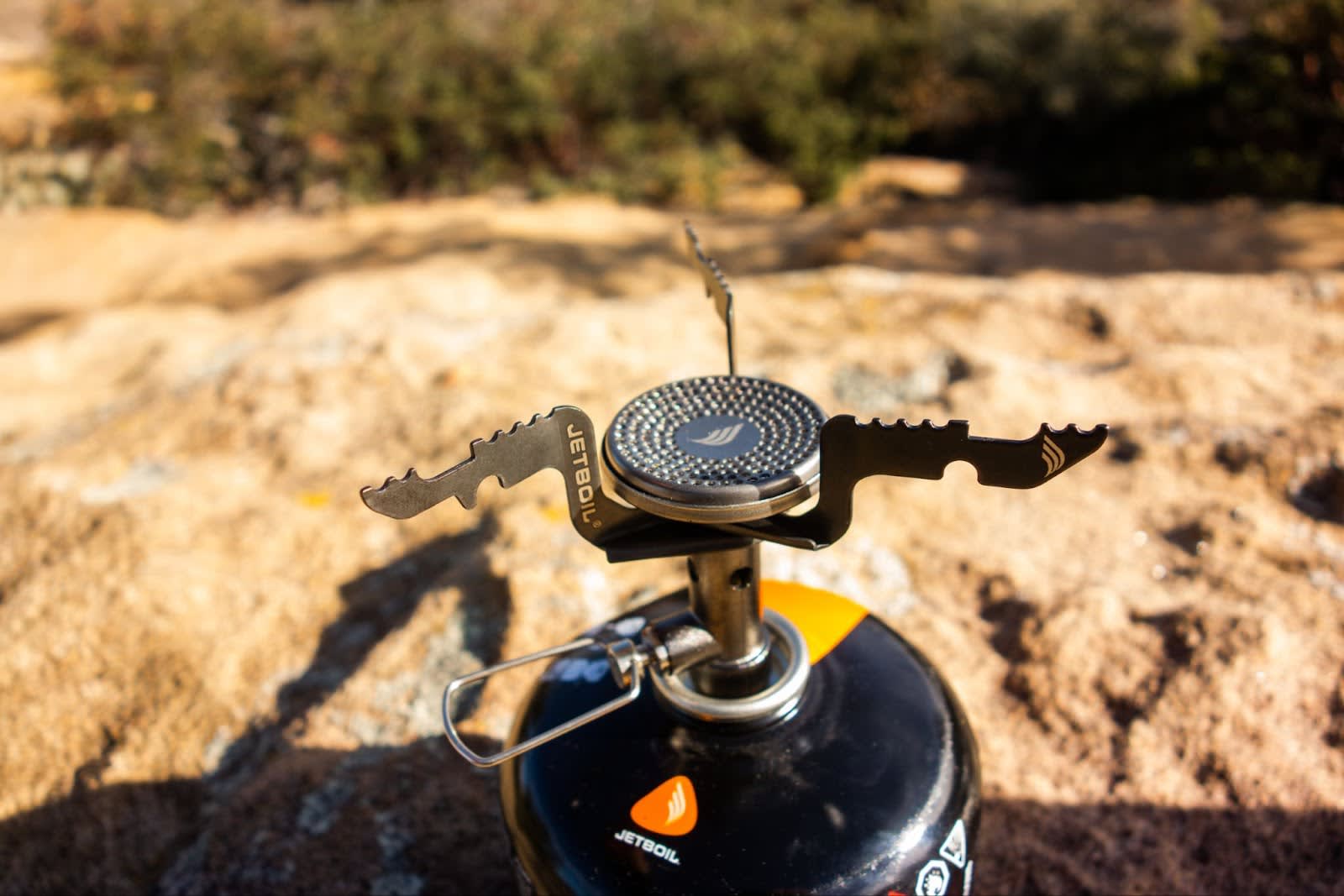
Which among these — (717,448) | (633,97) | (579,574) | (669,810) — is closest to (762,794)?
(669,810)

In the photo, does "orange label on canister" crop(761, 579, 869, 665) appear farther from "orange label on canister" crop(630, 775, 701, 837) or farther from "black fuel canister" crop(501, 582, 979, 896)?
"orange label on canister" crop(630, 775, 701, 837)

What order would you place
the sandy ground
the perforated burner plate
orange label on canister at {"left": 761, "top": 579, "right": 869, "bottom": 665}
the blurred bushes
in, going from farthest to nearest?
1. the blurred bushes
2. the sandy ground
3. orange label on canister at {"left": 761, "top": 579, "right": 869, "bottom": 665}
4. the perforated burner plate

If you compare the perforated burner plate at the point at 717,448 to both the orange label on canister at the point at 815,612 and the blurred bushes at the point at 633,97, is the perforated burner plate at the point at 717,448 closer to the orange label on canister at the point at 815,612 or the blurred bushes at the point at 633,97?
the orange label on canister at the point at 815,612

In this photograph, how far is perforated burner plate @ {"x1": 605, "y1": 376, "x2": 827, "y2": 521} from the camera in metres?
1.11

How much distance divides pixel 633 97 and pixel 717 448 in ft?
30.0

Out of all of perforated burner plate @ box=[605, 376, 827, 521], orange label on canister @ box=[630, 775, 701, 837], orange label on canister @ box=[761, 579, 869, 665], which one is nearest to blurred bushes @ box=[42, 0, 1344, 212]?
orange label on canister @ box=[761, 579, 869, 665]

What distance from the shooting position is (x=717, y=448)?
3.92 ft

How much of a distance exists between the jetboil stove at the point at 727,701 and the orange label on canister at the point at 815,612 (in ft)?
0.04

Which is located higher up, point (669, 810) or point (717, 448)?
point (717, 448)

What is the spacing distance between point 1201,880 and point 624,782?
1026 millimetres

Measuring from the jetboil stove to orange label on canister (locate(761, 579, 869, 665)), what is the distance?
0.04ft

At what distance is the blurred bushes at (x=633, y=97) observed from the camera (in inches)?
330

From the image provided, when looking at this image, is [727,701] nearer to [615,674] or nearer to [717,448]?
[615,674]

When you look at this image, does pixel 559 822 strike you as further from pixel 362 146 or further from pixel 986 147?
pixel 986 147
